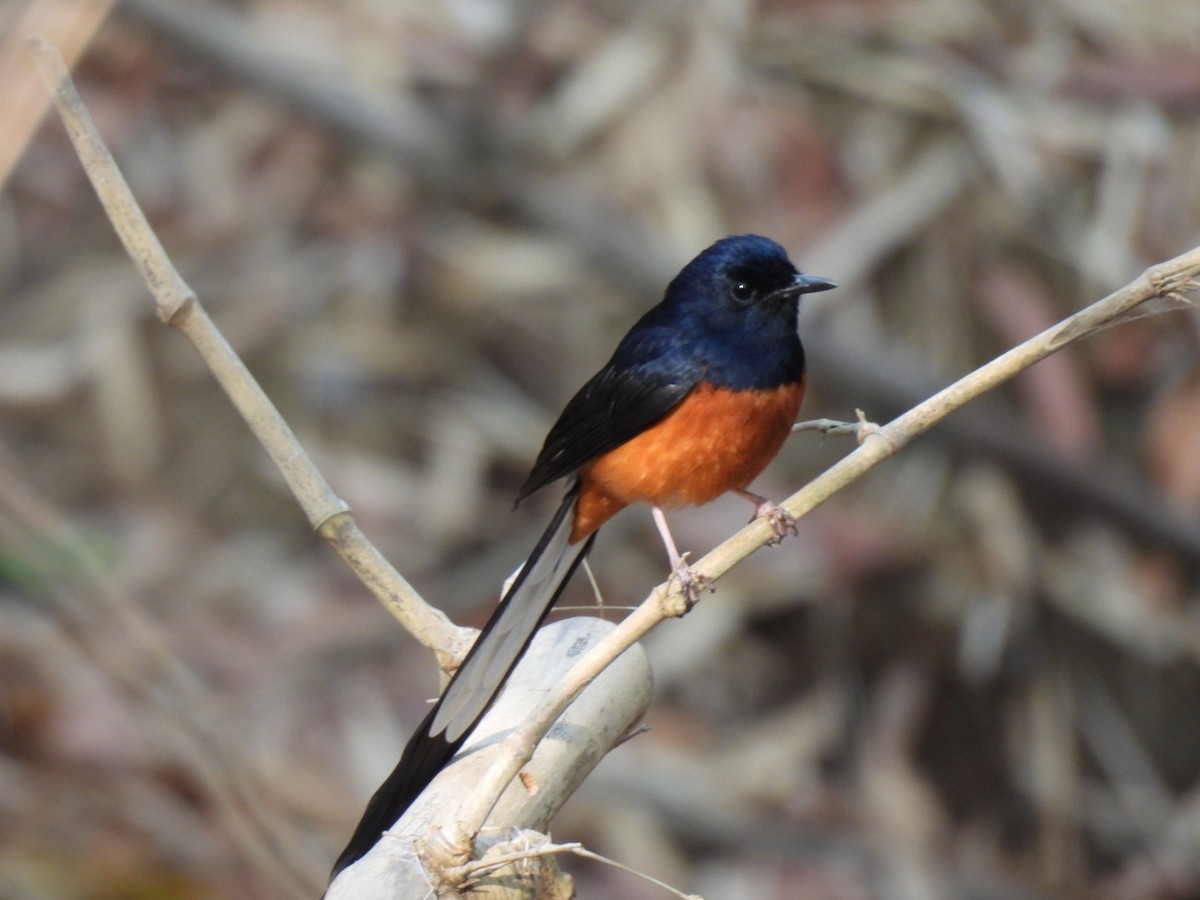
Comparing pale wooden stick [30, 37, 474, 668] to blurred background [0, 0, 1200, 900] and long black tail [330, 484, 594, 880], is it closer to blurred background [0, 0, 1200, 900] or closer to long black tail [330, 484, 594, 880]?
long black tail [330, 484, 594, 880]

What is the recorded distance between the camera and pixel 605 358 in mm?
6699

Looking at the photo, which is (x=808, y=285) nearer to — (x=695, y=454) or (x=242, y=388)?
(x=695, y=454)

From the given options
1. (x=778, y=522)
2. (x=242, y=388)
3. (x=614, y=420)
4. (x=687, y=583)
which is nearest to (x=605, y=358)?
(x=614, y=420)

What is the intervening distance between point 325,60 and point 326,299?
1076 mm

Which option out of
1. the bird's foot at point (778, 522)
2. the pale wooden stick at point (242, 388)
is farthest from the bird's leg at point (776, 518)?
the pale wooden stick at point (242, 388)

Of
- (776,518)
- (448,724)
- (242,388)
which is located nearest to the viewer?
(242,388)

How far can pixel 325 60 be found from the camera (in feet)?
23.0

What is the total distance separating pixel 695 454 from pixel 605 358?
3.52m

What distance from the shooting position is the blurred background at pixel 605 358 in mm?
6027

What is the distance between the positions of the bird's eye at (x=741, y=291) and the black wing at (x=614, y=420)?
0.82 ft

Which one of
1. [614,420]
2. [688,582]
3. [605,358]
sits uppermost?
[605,358]

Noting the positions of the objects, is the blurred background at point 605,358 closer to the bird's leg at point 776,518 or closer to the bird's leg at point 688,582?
the bird's leg at point 776,518

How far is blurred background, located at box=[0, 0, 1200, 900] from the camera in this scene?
6.03 meters

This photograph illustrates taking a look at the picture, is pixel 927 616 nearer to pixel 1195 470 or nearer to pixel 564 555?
pixel 1195 470
